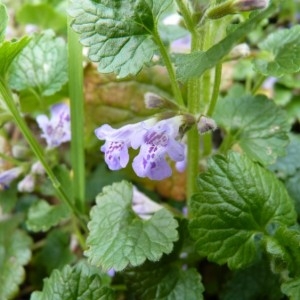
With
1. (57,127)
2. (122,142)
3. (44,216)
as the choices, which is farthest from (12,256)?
(122,142)

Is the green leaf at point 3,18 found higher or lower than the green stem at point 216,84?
higher

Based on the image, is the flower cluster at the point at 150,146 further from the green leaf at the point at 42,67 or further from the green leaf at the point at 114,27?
the green leaf at the point at 42,67

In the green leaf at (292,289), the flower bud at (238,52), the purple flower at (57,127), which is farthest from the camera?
the purple flower at (57,127)

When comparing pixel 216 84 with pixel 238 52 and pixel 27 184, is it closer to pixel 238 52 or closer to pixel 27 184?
pixel 238 52

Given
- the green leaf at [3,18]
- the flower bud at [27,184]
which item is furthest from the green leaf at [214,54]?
the flower bud at [27,184]

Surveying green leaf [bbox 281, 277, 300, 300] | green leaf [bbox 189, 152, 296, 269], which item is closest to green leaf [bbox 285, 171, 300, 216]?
green leaf [bbox 189, 152, 296, 269]
